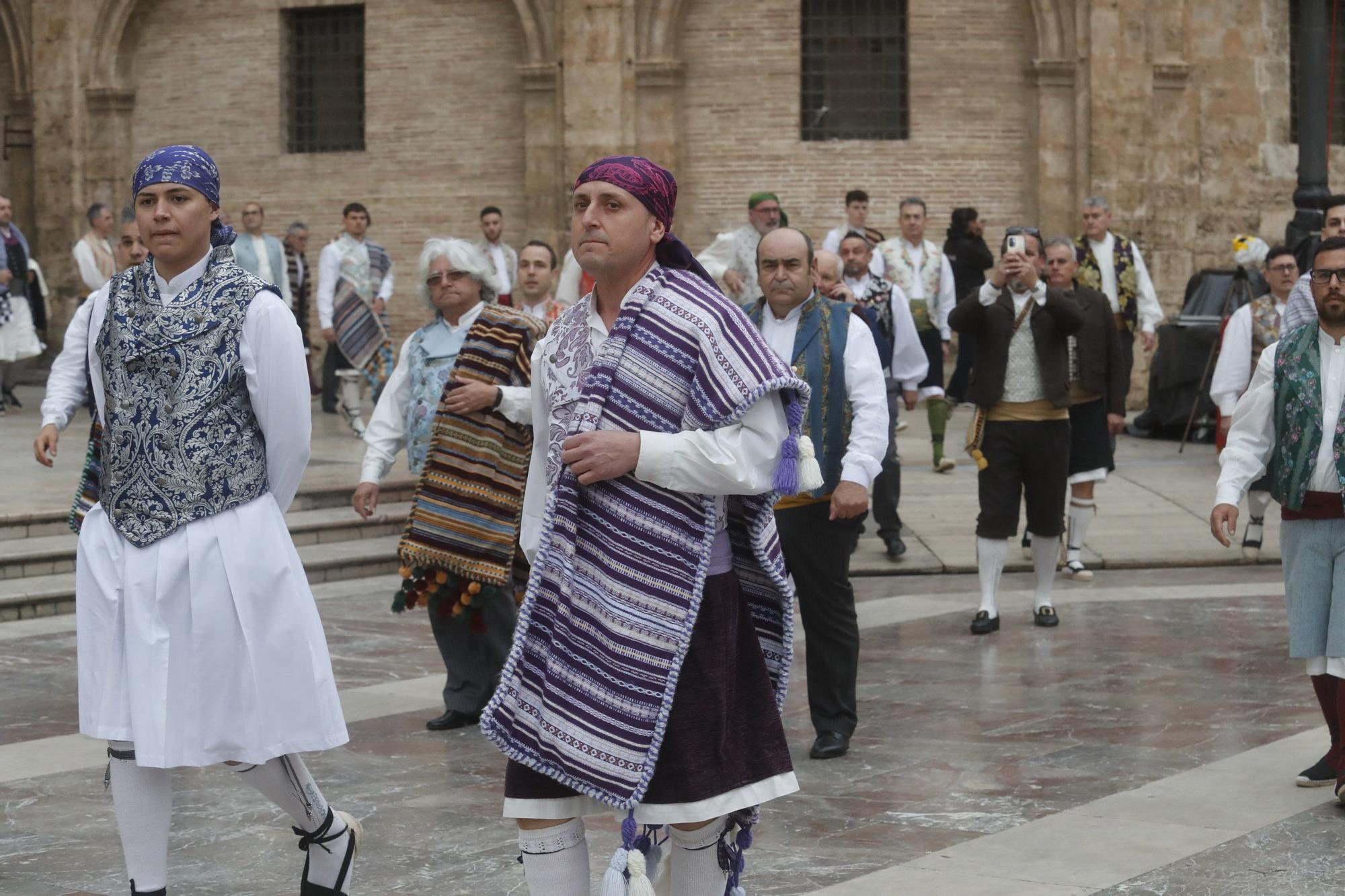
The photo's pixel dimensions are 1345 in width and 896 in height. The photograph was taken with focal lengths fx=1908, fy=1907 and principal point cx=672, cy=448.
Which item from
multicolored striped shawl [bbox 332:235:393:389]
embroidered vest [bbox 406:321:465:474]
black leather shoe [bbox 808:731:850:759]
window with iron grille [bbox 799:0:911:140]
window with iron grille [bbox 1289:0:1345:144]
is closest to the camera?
black leather shoe [bbox 808:731:850:759]

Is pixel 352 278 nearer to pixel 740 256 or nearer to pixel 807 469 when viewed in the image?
pixel 740 256

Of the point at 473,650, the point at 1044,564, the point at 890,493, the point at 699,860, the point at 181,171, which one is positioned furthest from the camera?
the point at 890,493

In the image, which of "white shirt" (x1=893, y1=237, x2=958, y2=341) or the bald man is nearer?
the bald man

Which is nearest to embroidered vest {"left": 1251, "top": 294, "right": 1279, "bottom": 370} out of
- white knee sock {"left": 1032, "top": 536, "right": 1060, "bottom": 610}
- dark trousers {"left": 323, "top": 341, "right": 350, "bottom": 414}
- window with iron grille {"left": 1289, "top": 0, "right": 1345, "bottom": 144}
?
white knee sock {"left": 1032, "top": 536, "right": 1060, "bottom": 610}

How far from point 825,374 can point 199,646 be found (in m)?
3.19

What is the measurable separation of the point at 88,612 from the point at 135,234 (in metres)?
4.55

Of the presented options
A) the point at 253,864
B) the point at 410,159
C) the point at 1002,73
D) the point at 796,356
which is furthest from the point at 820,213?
the point at 253,864

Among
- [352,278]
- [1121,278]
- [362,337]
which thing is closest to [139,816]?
[362,337]

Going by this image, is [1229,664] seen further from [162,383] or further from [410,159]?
[410,159]

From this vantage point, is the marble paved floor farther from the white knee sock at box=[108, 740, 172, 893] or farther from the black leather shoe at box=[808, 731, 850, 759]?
the white knee sock at box=[108, 740, 172, 893]

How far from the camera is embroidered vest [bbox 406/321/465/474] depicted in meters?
7.91


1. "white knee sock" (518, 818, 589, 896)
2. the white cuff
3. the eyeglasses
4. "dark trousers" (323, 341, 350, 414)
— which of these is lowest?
"white knee sock" (518, 818, 589, 896)

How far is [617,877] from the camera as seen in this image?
403 cm

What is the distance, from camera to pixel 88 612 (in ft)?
15.8
